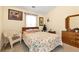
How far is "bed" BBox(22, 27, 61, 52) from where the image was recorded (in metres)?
1.34

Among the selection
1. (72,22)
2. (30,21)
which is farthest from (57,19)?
(30,21)

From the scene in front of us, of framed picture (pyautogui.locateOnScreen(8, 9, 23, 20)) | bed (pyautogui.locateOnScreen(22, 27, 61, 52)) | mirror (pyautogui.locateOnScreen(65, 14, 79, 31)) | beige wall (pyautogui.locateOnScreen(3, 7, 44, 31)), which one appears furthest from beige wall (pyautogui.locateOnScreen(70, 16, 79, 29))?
framed picture (pyautogui.locateOnScreen(8, 9, 23, 20))

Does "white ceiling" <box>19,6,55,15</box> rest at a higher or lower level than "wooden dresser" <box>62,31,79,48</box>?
higher

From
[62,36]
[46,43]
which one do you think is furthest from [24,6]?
[62,36]

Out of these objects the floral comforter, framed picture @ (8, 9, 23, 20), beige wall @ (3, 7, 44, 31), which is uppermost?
framed picture @ (8, 9, 23, 20)

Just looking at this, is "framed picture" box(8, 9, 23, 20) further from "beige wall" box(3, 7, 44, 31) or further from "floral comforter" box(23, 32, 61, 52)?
"floral comforter" box(23, 32, 61, 52)

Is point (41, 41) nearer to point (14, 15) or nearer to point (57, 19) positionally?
point (57, 19)

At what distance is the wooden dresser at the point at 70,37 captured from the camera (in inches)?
55.5

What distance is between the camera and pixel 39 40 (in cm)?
137

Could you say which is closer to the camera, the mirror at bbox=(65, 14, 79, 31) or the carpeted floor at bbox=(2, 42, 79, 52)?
the carpeted floor at bbox=(2, 42, 79, 52)

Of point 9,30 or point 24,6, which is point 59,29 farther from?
point 9,30

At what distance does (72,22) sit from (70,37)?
282 mm

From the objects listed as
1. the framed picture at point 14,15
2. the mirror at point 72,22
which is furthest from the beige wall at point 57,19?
the framed picture at point 14,15

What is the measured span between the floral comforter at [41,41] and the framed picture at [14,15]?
0.30 m
